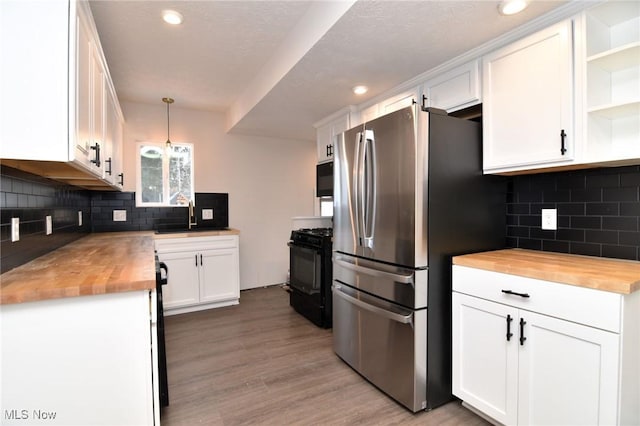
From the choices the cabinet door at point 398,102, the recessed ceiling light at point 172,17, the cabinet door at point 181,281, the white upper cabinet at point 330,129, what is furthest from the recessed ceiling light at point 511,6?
the cabinet door at point 181,281

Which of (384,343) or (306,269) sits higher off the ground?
(306,269)

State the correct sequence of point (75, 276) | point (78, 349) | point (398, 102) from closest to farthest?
1. point (78, 349)
2. point (75, 276)
3. point (398, 102)

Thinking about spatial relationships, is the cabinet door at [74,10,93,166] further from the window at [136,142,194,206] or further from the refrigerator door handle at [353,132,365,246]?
the window at [136,142,194,206]

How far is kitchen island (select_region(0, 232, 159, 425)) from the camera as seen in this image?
3.65 ft

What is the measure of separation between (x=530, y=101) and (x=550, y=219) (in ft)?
2.49

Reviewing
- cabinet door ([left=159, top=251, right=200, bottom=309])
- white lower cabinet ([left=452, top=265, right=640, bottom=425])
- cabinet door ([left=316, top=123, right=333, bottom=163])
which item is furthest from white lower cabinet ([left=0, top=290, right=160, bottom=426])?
cabinet door ([left=316, top=123, right=333, bottom=163])

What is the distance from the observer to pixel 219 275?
12.2 feet

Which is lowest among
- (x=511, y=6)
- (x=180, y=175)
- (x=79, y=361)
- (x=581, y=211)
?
(x=79, y=361)

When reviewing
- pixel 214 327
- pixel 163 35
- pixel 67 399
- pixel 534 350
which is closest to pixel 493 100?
pixel 534 350

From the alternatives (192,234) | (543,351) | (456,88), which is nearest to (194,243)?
(192,234)

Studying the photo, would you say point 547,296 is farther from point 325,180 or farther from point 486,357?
point 325,180

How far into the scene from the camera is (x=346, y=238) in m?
2.34

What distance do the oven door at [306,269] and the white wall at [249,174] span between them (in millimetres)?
1170

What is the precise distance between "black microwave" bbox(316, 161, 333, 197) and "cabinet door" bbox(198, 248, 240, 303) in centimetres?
129
